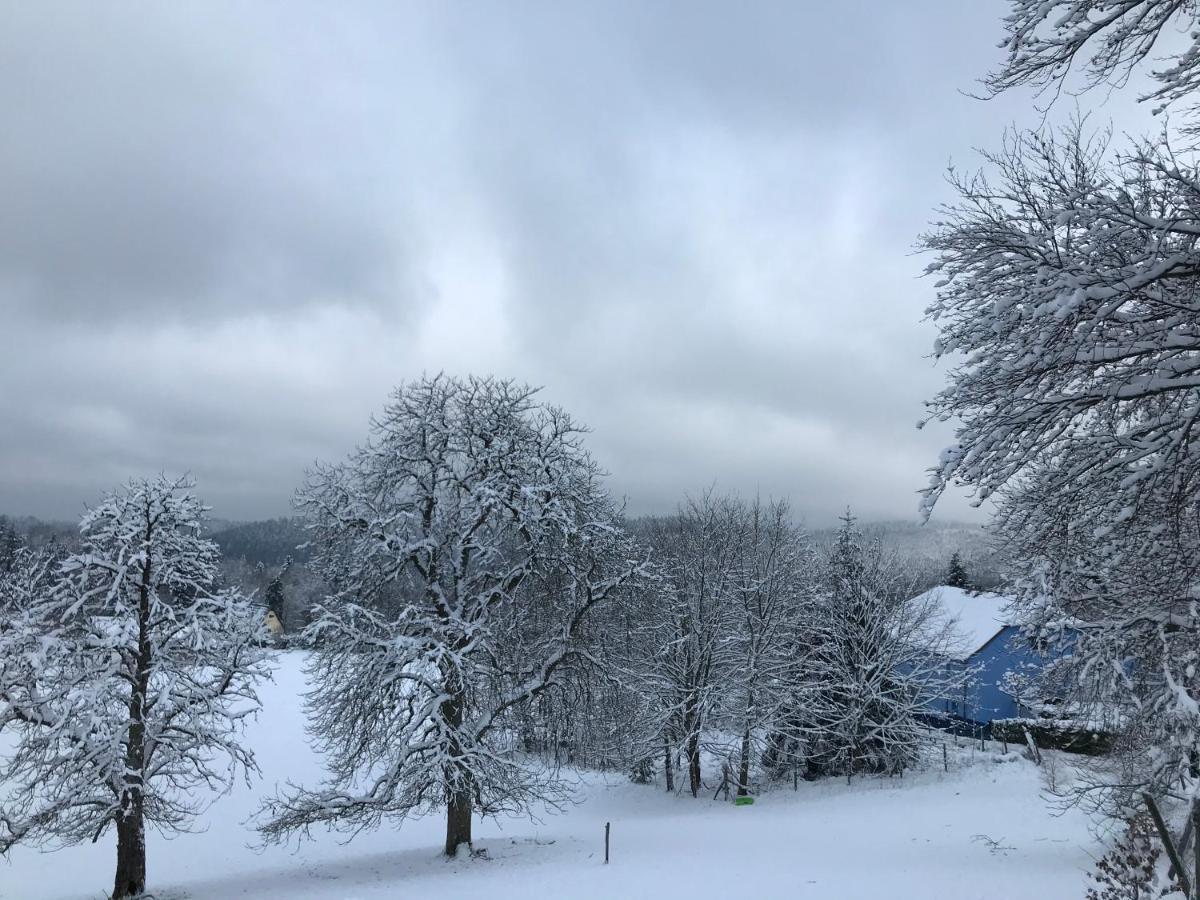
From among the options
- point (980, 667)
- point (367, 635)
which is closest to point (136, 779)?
point (367, 635)

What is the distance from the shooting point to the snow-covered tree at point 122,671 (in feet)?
47.3

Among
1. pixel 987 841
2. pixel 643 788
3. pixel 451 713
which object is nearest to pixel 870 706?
pixel 643 788

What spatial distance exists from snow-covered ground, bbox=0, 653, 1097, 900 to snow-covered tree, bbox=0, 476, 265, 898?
2.43 metres

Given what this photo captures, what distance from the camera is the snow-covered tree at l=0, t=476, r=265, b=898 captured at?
14.4 meters

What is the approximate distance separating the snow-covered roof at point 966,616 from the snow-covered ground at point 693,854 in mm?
6658

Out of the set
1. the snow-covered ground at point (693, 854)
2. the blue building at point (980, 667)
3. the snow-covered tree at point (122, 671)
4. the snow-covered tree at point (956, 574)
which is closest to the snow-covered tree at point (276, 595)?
the snow-covered ground at point (693, 854)

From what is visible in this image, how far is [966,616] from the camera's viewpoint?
37906 millimetres

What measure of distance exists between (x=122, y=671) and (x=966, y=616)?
35.7m

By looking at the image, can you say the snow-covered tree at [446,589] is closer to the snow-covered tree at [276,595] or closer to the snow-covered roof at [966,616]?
the snow-covered roof at [966,616]

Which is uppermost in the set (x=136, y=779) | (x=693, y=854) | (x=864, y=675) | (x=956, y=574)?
(x=956, y=574)

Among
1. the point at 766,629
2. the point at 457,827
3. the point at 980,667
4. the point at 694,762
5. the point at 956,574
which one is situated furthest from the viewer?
the point at 956,574

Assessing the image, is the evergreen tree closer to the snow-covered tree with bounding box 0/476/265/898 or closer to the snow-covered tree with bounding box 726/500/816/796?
the snow-covered tree with bounding box 726/500/816/796

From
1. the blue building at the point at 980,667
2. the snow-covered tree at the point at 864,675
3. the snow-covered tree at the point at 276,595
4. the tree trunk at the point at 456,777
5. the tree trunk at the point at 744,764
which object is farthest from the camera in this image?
the snow-covered tree at the point at 276,595

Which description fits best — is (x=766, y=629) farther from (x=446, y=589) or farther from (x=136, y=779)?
(x=136, y=779)
